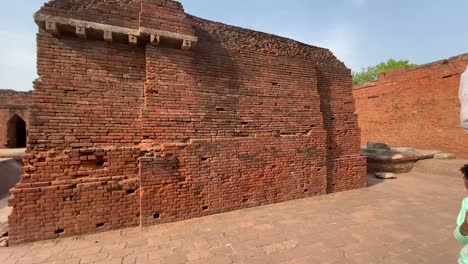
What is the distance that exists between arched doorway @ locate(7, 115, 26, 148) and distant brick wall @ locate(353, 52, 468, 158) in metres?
22.4

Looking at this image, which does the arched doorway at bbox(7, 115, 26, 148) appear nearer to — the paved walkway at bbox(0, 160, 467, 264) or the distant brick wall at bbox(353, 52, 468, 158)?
the paved walkway at bbox(0, 160, 467, 264)

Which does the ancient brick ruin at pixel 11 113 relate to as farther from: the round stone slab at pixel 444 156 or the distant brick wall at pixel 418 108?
the round stone slab at pixel 444 156

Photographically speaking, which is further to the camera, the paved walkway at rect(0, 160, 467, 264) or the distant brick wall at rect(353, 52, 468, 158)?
the distant brick wall at rect(353, 52, 468, 158)

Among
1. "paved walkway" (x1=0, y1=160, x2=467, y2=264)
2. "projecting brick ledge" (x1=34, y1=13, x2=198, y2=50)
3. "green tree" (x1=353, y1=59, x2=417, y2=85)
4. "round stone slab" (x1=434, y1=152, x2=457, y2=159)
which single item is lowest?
"paved walkway" (x1=0, y1=160, x2=467, y2=264)

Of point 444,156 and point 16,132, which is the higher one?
point 16,132

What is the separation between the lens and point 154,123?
462 centimetres

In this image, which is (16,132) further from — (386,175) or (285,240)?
(386,175)

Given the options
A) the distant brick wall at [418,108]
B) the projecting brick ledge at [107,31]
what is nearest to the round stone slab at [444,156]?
the distant brick wall at [418,108]

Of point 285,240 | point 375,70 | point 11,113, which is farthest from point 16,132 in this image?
point 375,70

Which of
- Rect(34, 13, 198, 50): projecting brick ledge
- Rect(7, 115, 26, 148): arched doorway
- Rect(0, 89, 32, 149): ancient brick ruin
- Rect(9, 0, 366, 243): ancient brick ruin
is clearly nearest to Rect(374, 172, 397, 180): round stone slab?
Rect(9, 0, 366, 243): ancient brick ruin

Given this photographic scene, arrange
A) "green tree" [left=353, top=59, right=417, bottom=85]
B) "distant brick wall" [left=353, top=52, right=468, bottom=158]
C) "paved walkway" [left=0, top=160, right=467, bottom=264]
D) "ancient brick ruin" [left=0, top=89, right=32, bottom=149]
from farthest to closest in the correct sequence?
"green tree" [left=353, top=59, right=417, bottom=85] < "ancient brick ruin" [left=0, top=89, right=32, bottom=149] < "distant brick wall" [left=353, top=52, right=468, bottom=158] < "paved walkway" [left=0, top=160, right=467, bottom=264]

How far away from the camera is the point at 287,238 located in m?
3.79

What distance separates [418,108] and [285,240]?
12.4m

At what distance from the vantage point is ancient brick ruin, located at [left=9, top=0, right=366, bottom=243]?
401 centimetres
